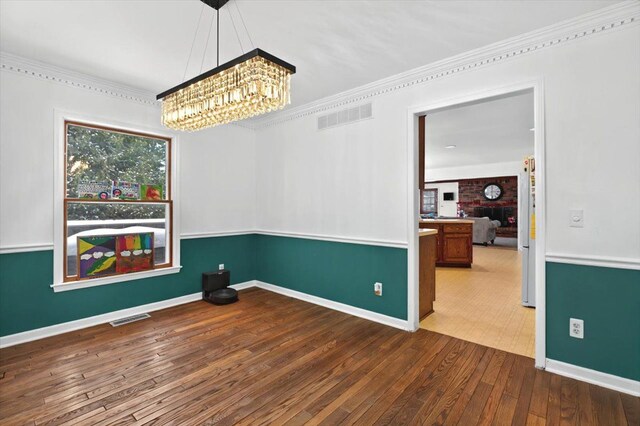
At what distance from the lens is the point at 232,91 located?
2.04 meters

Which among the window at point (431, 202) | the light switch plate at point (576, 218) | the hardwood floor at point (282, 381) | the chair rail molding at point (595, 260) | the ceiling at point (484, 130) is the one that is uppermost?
the ceiling at point (484, 130)

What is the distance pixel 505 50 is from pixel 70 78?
412 centimetres

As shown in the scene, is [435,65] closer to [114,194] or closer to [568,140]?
[568,140]

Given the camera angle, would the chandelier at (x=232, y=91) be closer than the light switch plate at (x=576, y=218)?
Yes

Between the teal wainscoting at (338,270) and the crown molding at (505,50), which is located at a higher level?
the crown molding at (505,50)

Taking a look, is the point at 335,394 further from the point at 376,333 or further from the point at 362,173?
the point at 362,173

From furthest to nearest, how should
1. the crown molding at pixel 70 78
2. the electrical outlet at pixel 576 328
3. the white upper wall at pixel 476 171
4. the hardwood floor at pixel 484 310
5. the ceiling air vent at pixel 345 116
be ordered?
the white upper wall at pixel 476 171, the ceiling air vent at pixel 345 116, the hardwood floor at pixel 484 310, the crown molding at pixel 70 78, the electrical outlet at pixel 576 328

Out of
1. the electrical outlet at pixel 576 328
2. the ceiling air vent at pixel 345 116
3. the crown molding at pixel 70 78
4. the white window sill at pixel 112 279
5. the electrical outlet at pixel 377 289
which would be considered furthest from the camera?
the ceiling air vent at pixel 345 116

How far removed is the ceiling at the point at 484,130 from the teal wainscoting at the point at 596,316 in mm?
1684

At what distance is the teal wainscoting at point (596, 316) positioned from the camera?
85.7 inches

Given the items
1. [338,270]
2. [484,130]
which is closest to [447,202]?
[484,130]

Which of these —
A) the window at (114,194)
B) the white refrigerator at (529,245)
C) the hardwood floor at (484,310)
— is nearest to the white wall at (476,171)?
the hardwood floor at (484,310)

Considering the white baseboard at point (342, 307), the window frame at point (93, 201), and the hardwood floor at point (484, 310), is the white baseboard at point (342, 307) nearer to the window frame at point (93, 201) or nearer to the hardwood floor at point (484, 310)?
the hardwood floor at point (484, 310)

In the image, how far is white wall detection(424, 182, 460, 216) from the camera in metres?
12.3
